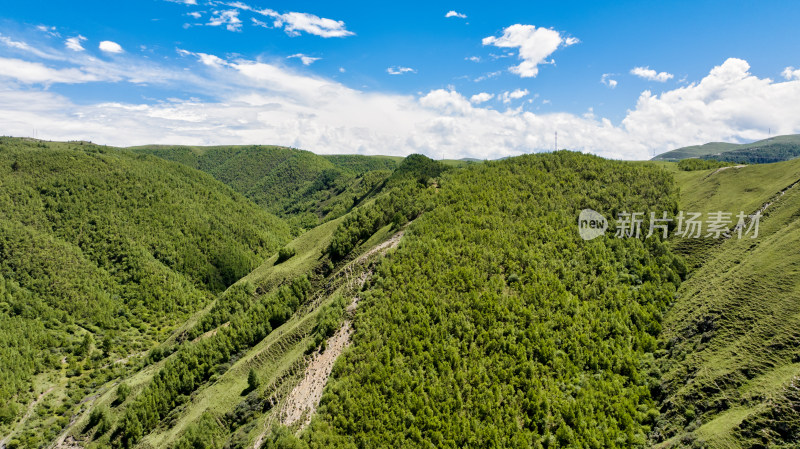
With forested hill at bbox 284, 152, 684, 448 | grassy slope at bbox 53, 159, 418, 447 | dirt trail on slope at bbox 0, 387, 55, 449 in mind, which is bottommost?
dirt trail on slope at bbox 0, 387, 55, 449

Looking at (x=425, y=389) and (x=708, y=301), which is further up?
(x=708, y=301)

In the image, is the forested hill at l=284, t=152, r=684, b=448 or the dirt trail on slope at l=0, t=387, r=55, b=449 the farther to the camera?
the dirt trail on slope at l=0, t=387, r=55, b=449

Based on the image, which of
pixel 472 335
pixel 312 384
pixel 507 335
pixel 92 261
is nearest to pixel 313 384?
pixel 312 384

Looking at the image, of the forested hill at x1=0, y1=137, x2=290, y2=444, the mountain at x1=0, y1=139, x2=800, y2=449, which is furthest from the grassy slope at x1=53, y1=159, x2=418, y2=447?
the forested hill at x1=0, y1=137, x2=290, y2=444

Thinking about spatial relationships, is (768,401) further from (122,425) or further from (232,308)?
(232,308)

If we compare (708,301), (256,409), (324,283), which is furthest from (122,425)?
(708,301)

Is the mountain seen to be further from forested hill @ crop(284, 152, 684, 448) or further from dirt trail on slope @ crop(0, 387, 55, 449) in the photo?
dirt trail on slope @ crop(0, 387, 55, 449)
